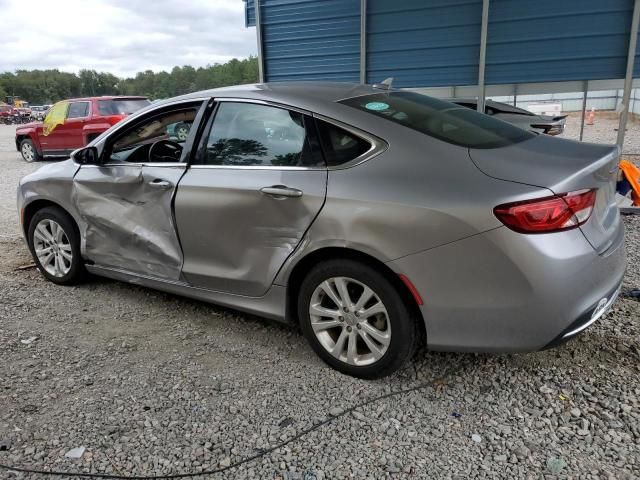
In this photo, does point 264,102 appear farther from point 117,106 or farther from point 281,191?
point 117,106

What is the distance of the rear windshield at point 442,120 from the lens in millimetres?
2783

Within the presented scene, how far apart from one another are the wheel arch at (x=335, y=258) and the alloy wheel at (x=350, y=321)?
0.38 feet

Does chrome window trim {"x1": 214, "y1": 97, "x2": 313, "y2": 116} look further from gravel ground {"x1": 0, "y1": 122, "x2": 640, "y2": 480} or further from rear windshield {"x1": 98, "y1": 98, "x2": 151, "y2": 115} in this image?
rear windshield {"x1": 98, "y1": 98, "x2": 151, "y2": 115}

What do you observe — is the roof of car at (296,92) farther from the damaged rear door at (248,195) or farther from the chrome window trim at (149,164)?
the chrome window trim at (149,164)

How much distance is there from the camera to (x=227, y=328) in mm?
3623

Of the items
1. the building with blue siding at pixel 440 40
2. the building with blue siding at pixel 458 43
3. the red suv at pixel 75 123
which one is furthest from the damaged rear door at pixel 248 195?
the red suv at pixel 75 123

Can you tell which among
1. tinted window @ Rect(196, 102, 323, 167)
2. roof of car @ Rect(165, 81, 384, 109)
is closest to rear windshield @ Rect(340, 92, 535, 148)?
roof of car @ Rect(165, 81, 384, 109)

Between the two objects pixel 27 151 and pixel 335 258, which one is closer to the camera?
pixel 335 258

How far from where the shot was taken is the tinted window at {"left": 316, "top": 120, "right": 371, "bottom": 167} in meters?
2.76

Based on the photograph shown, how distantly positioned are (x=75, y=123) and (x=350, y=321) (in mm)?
13154

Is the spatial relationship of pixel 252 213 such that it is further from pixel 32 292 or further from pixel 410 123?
pixel 32 292

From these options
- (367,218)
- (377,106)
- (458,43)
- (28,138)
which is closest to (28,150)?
(28,138)

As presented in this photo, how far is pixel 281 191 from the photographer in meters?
2.88

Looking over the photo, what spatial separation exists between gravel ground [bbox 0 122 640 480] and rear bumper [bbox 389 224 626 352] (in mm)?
407
